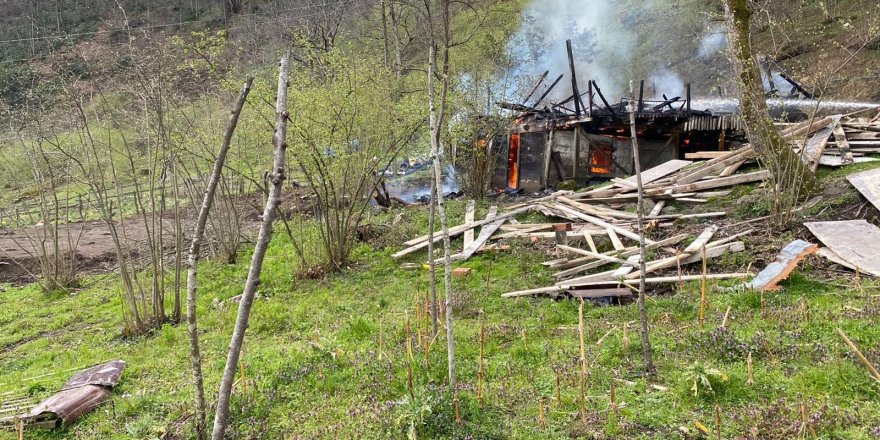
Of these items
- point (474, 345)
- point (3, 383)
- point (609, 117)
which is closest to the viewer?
point (474, 345)

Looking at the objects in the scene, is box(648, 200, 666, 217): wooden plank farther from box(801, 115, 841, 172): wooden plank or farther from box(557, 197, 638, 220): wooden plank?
box(801, 115, 841, 172): wooden plank

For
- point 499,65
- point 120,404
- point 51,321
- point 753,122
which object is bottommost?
point 51,321

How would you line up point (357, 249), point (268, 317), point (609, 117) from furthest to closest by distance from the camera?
point (609, 117), point (357, 249), point (268, 317)

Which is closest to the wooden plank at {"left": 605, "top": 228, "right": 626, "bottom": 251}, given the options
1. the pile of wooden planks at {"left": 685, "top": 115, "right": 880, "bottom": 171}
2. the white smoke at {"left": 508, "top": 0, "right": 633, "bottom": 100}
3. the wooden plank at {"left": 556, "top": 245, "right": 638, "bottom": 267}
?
the wooden plank at {"left": 556, "top": 245, "right": 638, "bottom": 267}

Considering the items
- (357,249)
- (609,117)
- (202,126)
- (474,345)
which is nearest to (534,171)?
(609,117)

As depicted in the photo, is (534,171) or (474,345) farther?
(534,171)

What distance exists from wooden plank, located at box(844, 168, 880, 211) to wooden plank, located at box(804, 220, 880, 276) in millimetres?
844

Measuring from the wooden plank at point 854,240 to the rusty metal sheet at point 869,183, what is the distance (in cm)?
84

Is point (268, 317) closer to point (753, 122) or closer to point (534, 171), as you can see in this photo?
point (753, 122)

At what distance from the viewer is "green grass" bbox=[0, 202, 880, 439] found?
12.9ft

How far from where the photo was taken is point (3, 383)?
22.4 feet

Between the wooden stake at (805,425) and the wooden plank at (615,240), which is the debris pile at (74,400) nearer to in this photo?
the wooden stake at (805,425)

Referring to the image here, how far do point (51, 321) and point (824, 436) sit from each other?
11985 mm

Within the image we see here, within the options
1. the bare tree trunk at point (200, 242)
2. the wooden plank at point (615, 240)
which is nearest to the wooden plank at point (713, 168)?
the wooden plank at point (615, 240)
